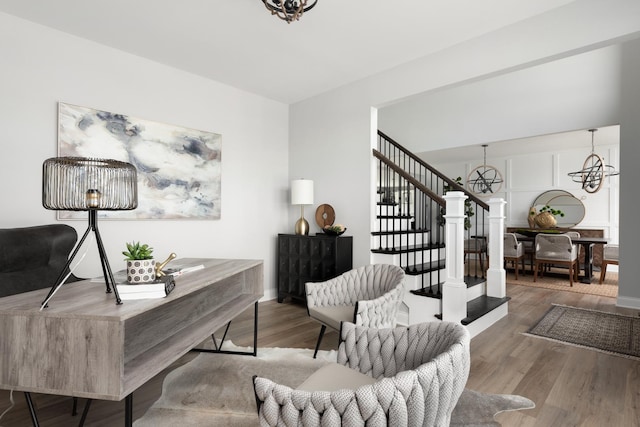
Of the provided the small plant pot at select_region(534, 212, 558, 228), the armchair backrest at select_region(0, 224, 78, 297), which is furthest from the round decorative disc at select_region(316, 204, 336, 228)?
the small plant pot at select_region(534, 212, 558, 228)

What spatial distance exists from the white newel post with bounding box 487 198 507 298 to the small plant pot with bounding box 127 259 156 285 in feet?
12.6

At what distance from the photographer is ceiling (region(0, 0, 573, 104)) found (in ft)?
8.63

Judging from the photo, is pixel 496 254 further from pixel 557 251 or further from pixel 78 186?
pixel 78 186

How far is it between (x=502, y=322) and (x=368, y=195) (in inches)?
80.5

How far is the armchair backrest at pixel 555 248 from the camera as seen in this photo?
18.1 feet

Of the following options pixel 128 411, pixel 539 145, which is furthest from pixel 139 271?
pixel 539 145

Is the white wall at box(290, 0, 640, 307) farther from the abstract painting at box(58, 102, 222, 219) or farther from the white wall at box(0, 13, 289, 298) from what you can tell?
the abstract painting at box(58, 102, 222, 219)

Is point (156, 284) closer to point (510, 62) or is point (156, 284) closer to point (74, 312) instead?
point (74, 312)

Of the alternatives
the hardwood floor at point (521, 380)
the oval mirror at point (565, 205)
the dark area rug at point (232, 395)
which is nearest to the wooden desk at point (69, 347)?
the dark area rug at point (232, 395)

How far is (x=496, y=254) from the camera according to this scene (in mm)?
4137

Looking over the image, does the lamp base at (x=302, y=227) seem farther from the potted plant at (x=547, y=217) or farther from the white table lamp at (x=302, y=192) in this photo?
the potted plant at (x=547, y=217)

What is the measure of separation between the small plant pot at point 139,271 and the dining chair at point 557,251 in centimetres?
624

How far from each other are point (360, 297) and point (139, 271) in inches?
71.9

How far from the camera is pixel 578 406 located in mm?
2062
